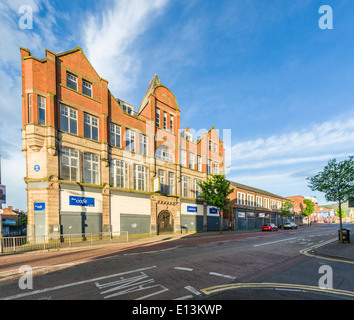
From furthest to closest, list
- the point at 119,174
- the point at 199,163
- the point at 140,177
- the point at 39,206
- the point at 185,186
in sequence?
the point at 199,163
the point at 185,186
the point at 140,177
the point at 119,174
the point at 39,206

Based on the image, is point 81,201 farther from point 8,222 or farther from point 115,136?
point 8,222

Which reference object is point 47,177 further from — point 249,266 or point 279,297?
point 279,297

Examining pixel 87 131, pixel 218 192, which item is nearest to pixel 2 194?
pixel 87 131

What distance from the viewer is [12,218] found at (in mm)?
62406

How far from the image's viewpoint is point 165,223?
Answer: 2805cm

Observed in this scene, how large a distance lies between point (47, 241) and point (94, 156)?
29.6 feet

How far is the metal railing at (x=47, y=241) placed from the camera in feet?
46.5

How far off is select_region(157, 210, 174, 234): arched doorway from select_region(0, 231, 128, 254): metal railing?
668 cm

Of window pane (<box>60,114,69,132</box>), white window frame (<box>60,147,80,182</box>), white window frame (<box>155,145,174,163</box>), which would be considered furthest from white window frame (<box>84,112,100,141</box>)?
white window frame (<box>155,145,174,163</box>)

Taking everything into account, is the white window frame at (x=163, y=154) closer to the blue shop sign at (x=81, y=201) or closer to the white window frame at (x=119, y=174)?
the white window frame at (x=119, y=174)

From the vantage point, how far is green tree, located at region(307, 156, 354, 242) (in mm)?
17297

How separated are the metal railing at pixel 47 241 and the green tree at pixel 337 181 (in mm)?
20905

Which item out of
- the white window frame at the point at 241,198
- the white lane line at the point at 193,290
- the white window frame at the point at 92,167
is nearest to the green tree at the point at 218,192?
the white window frame at the point at 241,198
